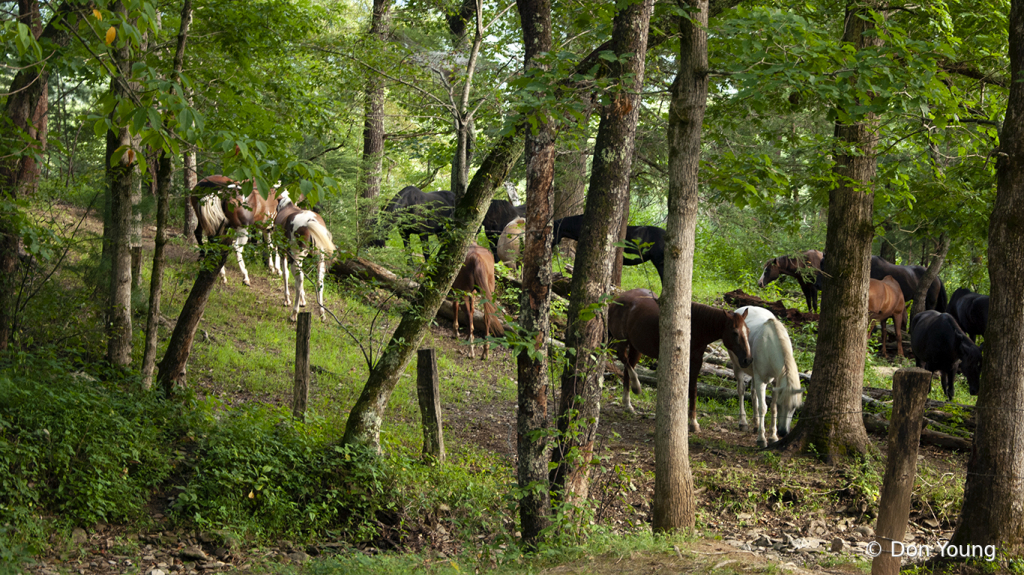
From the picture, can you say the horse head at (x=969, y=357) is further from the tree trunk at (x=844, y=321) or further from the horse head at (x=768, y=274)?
the horse head at (x=768, y=274)

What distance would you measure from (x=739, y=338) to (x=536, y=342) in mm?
4942

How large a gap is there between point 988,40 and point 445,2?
786cm

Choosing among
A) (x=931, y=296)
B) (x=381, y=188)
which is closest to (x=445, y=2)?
(x=381, y=188)

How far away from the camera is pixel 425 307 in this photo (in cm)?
720

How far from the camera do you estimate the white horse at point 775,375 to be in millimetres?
9297

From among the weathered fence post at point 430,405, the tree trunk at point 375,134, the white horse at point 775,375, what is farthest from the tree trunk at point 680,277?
the tree trunk at point 375,134


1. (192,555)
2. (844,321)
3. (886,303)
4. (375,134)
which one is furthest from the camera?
(375,134)

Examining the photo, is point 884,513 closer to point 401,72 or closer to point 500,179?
point 500,179

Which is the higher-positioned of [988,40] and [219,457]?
[988,40]

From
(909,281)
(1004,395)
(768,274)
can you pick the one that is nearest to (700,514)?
(1004,395)

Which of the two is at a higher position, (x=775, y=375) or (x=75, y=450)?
(x=775, y=375)

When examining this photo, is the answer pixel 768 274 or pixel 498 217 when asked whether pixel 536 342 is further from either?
pixel 768 274

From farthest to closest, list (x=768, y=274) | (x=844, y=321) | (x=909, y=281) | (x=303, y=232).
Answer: (x=768, y=274) → (x=909, y=281) → (x=303, y=232) → (x=844, y=321)

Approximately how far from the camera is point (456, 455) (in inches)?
314
